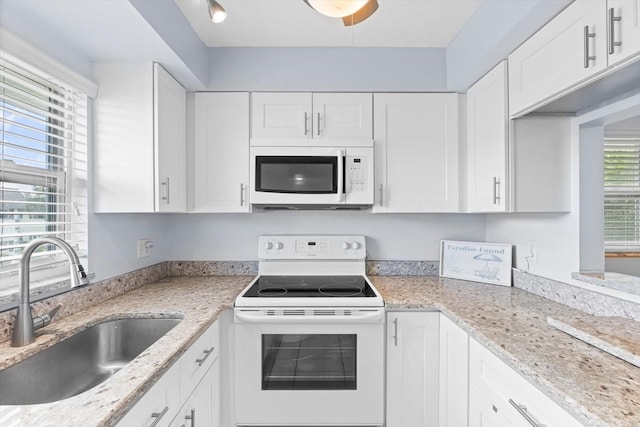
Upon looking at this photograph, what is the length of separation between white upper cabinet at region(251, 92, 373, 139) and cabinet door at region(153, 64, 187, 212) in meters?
0.44

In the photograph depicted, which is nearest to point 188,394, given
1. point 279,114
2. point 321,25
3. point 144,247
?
point 144,247

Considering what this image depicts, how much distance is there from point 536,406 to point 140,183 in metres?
1.87

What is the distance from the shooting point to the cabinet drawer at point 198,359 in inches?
49.5

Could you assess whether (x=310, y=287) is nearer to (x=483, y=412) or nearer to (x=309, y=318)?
(x=309, y=318)

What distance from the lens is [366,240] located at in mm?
2467

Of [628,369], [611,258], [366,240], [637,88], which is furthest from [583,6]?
[366,240]

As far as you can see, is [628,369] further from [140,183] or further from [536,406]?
[140,183]

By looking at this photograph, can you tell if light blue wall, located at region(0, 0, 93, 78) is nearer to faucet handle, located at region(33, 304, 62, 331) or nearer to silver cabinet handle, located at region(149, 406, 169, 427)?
faucet handle, located at region(33, 304, 62, 331)

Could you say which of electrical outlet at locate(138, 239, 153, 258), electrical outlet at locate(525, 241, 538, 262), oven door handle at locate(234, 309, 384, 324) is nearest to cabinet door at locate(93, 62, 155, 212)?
electrical outlet at locate(138, 239, 153, 258)

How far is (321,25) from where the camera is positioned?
1.93m

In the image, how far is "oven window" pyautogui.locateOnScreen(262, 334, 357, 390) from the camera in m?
1.81

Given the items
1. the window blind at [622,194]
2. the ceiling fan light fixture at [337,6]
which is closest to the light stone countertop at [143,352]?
the ceiling fan light fixture at [337,6]

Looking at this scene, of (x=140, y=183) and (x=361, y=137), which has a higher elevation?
(x=361, y=137)

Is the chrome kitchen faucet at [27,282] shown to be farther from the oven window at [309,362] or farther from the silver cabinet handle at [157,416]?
the oven window at [309,362]
